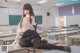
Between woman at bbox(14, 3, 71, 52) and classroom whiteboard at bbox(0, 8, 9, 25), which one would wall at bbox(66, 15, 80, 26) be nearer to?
classroom whiteboard at bbox(0, 8, 9, 25)

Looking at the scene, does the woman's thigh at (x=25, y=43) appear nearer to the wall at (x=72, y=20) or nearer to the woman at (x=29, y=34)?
the woman at (x=29, y=34)

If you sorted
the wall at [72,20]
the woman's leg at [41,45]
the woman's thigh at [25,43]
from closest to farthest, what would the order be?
the woman's leg at [41,45] → the woman's thigh at [25,43] → the wall at [72,20]

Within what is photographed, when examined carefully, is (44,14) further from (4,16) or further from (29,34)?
(29,34)

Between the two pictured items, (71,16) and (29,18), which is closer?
(29,18)

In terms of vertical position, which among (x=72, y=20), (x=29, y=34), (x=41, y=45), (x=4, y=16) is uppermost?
(x=4, y=16)

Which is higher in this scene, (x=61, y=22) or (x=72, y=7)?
(x=72, y=7)

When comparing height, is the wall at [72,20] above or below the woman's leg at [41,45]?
above

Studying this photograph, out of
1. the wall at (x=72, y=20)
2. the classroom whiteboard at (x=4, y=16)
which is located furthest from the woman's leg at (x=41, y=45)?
the wall at (x=72, y=20)

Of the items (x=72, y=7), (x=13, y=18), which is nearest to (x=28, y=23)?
(x=13, y=18)

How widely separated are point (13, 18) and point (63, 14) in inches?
210

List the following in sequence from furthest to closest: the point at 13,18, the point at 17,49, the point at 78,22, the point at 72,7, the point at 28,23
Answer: the point at 72,7 → the point at 78,22 → the point at 13,18 → the point at 28,23 → the point at 17,49

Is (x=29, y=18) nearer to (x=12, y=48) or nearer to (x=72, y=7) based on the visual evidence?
(x=12, y=48)

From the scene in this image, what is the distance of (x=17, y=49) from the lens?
8.39 ft

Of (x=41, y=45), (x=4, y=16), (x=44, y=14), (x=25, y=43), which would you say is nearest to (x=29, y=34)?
(x=25, y=43)
